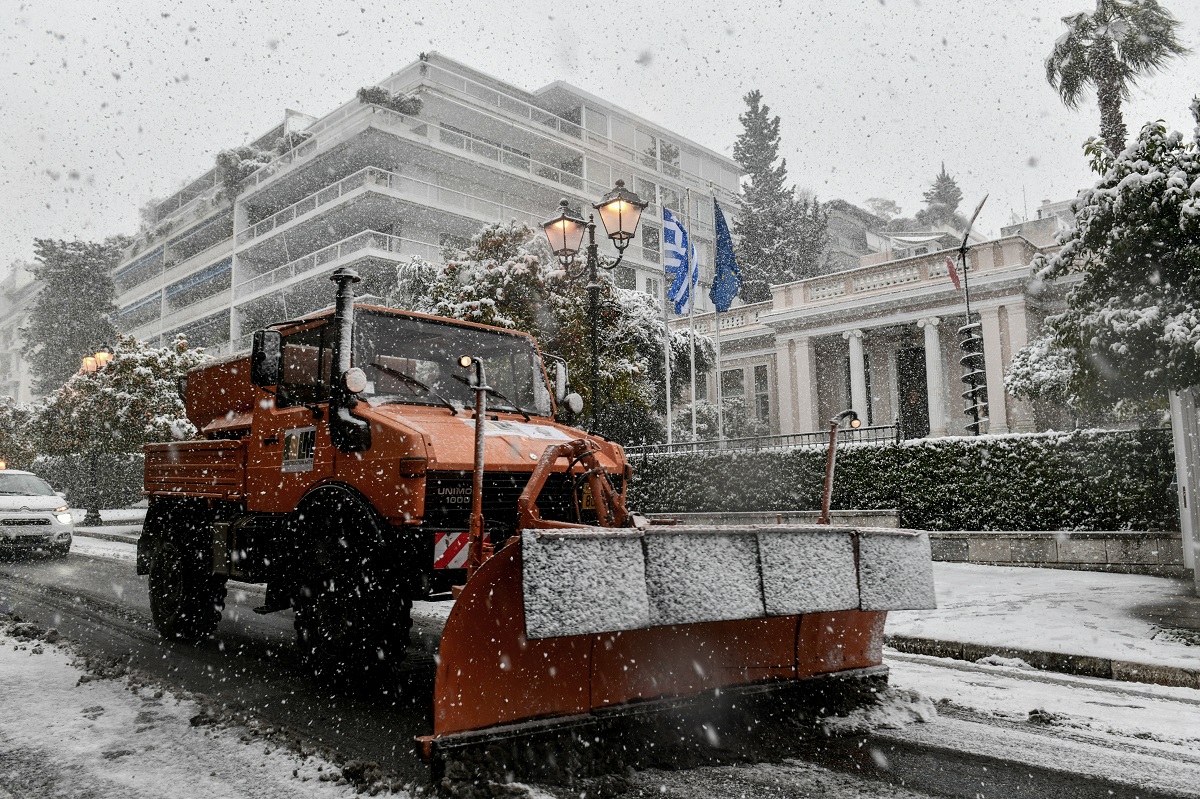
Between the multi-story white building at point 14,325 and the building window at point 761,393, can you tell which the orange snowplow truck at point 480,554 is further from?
the multi-story white building at point 14,325

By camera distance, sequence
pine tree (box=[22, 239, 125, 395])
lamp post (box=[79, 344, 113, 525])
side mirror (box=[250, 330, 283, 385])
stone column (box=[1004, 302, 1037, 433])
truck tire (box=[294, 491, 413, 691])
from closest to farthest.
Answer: truck tire (box=[294, 491, 413, 691]) → side mirror (box=[250, 330, 283, 385]) → lamp post (box=[79, 344, 113, 525]) → stone column (box=[1004, 302, 1037, 433]) → pine tree (box=[22, 239, 125, 395])

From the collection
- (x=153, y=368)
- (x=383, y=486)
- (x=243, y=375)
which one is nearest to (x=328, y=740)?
(x=383, y=486)

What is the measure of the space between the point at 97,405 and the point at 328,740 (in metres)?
19.6

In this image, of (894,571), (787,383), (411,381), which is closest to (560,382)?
(411,381)


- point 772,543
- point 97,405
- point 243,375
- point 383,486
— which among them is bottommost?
point 772,543

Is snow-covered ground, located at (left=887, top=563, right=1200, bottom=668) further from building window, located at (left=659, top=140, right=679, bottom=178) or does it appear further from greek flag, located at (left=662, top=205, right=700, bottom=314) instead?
building window, located at (left=659, top=140, right=679, bottom=178)

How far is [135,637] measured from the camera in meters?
7.02

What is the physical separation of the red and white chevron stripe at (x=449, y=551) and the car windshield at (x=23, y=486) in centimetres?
1339

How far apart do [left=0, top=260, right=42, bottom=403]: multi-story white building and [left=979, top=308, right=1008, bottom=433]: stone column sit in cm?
7039

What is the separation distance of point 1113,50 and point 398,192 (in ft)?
77.1

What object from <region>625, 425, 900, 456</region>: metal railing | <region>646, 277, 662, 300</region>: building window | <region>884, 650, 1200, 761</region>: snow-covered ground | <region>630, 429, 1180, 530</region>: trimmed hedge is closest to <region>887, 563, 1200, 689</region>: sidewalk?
<region>884, 650, 1200, 761</region>: snow-covered ground

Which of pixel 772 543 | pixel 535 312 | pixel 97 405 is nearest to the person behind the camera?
pixel 772 543

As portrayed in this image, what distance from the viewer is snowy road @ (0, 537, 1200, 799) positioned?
3.36 m

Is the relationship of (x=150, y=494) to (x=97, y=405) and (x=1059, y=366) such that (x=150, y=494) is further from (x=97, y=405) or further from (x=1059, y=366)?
(x=1059, y=366)
